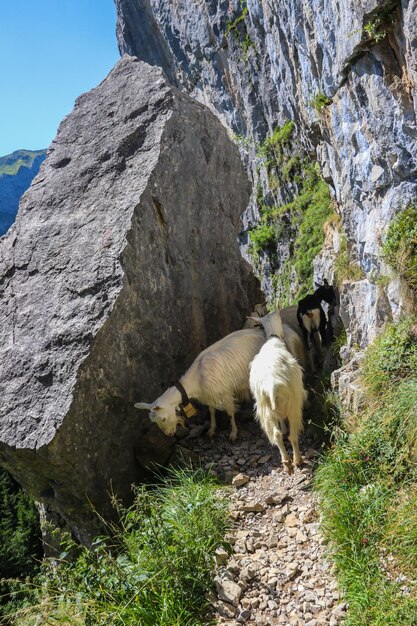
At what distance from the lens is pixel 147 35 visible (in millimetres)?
55688

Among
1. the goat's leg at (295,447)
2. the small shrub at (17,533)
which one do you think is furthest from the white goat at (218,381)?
the small shrub at (17,533)

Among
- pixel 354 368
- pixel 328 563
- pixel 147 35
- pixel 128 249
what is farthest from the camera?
pixel 147 35

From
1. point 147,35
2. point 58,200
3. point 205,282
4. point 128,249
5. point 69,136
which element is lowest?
point 205,282

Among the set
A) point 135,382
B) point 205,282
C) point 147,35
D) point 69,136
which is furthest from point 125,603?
point 147,35

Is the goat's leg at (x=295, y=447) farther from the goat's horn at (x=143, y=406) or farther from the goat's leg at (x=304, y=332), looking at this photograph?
the goat's leg at (x=304, y=332)

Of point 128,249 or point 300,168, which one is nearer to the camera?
point 128,249

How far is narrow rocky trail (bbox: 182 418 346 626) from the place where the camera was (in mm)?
5039

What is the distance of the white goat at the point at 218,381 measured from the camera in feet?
26.3

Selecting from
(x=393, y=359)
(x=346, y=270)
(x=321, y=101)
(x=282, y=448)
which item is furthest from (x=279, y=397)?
(x=321, y=101)

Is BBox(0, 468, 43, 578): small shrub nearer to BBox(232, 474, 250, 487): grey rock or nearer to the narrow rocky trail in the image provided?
BBox(232, 474, 250, 487): grey rock

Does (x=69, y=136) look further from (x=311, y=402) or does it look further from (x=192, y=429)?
(x=311, y=402)

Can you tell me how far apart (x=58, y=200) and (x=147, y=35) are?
53.2 m

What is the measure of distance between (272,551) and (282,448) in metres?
1.40

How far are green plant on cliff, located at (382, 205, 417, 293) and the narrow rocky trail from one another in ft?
8.77
